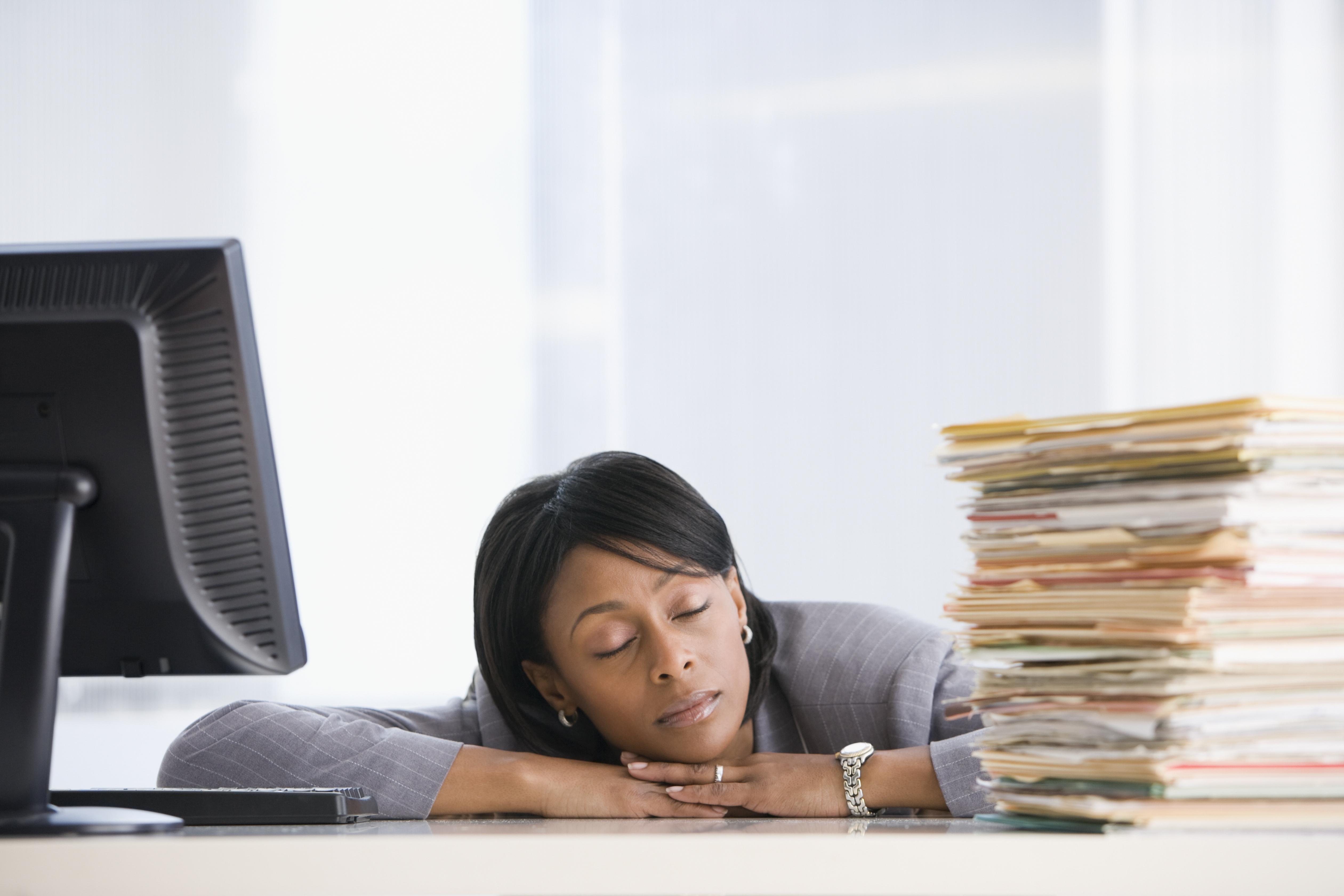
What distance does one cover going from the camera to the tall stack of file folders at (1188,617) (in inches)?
25.9

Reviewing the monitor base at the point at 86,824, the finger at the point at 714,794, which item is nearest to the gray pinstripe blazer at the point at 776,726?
the finger at the point at 714,794

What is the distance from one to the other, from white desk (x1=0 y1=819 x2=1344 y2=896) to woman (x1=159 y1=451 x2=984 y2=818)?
1.45 feet

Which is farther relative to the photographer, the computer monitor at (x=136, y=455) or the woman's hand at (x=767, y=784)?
the woman's hand at (x=767, y=784)

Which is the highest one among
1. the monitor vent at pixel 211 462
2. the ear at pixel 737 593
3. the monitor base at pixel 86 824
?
the monitor vent at pixel 211 462

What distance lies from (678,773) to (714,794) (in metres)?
0.05

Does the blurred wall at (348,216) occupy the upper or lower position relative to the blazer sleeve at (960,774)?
upper

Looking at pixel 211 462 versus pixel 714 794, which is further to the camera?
pixel 714 794

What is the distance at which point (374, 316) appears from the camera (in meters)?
3.00

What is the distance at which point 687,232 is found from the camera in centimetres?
303

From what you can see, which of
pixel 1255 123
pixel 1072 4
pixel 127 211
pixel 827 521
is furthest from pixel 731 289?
pixel 127 211

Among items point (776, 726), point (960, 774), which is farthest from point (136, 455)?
point (776, 726)

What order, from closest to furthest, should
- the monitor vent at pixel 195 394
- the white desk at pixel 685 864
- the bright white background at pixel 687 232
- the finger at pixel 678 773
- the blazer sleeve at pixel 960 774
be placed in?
the white desk at pixel 685 864 → the monitor vent at pixel 195 394 → the blazer sleeve at pixel 960 774 → the finger at pixel 678 773 → the bright white background at pixel 687 232

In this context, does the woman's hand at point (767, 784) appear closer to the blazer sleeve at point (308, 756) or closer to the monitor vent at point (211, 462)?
the blazer sleeve at point (308, 756)

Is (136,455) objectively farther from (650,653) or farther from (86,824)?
(650,653)
